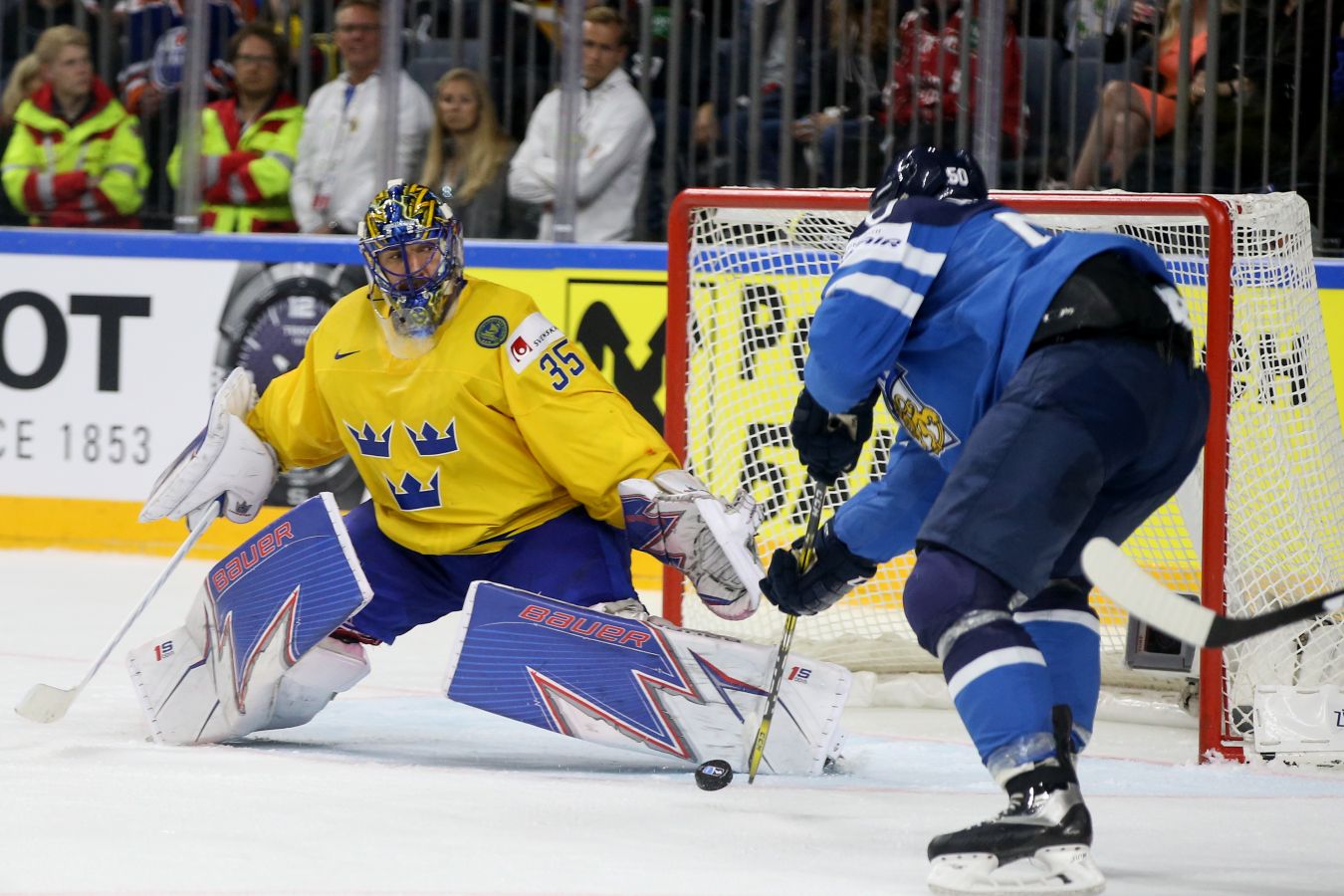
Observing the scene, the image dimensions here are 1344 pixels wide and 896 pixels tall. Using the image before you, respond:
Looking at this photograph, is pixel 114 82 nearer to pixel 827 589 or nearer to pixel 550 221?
pixel 550 221

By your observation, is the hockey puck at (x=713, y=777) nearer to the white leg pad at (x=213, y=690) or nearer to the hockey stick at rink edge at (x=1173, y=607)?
the white leg pad at (x=213, y=690)

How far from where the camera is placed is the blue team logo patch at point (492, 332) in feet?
11.4

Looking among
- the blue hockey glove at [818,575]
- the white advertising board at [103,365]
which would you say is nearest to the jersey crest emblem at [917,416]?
the blue hockey glove at [818,575]

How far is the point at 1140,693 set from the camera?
Answer: 4176 millimetres

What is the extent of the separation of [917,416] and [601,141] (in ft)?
10.2

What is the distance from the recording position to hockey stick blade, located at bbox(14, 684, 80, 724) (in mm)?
3607

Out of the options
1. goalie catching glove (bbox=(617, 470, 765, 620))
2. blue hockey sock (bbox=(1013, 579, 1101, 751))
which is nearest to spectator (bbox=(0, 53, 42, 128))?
goalie catching glove (bbox=(617, 470, 765, 620))

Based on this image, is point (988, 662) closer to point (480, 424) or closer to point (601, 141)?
point (480, 424)

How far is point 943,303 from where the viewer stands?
275 centimetres

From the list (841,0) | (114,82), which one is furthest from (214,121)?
(841,0)

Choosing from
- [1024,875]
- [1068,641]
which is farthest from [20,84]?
[1024,875]

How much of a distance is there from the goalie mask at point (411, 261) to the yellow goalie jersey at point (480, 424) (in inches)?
1.3

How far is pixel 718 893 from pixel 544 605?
931mm

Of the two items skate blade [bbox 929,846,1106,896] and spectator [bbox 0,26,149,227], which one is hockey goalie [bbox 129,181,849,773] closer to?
skate blade [bbox 929,846,1106,896]
